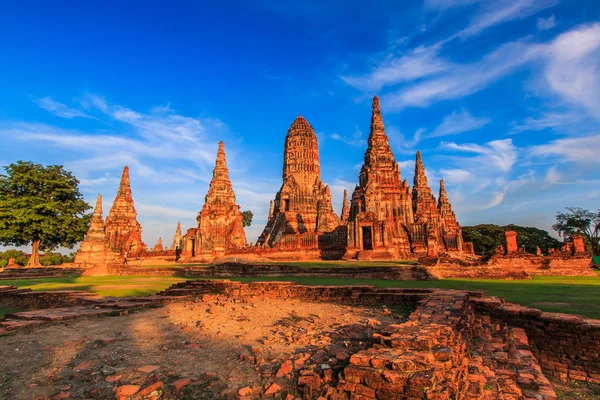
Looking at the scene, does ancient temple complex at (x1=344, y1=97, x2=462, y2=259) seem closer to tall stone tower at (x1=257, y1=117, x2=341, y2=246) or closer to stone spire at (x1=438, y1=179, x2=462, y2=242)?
stone spire at (x1=438, y1=179, x2=462, y2=242)

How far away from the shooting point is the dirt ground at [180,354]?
11.7 feet

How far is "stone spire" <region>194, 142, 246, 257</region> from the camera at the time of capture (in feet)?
110

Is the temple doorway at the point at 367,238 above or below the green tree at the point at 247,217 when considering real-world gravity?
below

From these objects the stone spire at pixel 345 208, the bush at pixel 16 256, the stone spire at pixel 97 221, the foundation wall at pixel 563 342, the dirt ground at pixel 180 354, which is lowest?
the foundation wall at pixel 563 342

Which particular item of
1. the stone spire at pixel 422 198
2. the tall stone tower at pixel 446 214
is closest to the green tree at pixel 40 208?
the stone spire at pixel 422 198

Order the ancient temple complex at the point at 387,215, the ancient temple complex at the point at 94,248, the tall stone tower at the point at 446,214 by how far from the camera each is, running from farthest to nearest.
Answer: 1. the tall stone tower at the point at 446,214
2. the ancient temple complex at the point at 387,215
3. the ancient temple complex at the point at 94,248

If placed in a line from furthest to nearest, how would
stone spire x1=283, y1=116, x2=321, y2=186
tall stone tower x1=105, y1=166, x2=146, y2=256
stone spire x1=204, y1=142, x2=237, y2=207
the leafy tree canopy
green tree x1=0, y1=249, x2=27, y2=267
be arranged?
1. the leafy tree canopy
2. stone spire x1=283, y1=116, x2=321, y2=186
3. tall stone tower x1=105, y1=166, x2=146, y2=256
4. green tree x1=0, y1=249, x2=27, y2=267
5. stone spire x1=204, y1=142, x2=237, y2=207

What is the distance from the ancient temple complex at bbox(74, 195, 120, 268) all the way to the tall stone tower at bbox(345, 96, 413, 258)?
678 inches

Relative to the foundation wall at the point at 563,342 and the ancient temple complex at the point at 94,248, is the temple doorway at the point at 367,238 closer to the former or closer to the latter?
the ancient temple complex at the point at 94,248

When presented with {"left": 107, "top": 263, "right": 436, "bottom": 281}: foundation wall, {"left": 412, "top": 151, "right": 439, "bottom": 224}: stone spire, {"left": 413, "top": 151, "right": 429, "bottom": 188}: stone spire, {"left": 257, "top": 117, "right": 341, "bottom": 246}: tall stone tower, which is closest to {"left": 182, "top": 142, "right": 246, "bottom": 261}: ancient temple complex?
{"left": 257, "top": 117, "right": 341, "bottom": 246}: tall stone tower

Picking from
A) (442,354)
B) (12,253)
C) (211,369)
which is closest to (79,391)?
(211,369)

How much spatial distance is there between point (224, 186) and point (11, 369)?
34236 mm

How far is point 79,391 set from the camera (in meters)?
3.51

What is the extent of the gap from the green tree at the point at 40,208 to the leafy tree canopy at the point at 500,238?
50.4 metres
